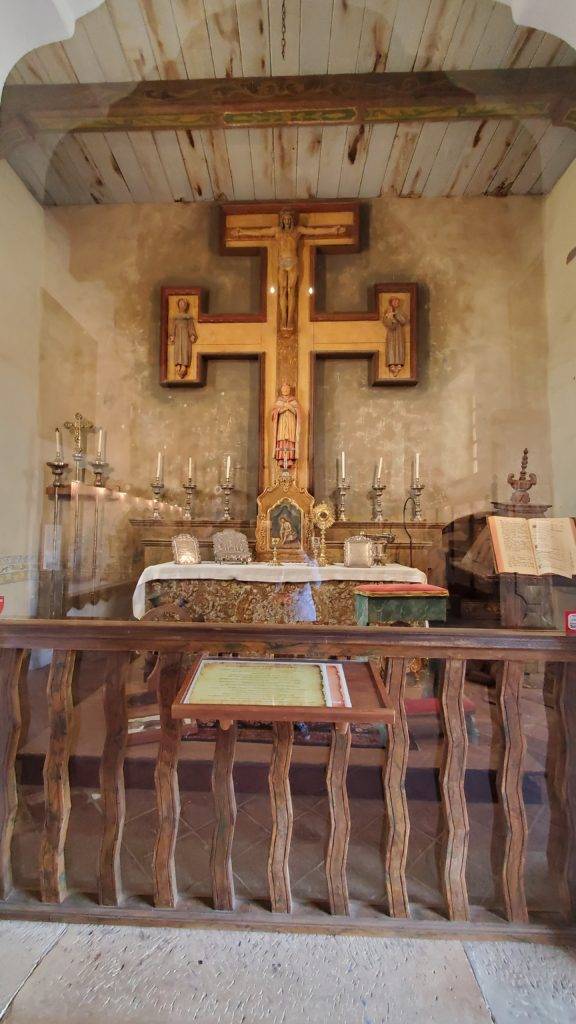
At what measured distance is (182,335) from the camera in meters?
2.74

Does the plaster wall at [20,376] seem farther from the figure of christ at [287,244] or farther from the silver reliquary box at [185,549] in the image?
the figure of christ at [287,244]

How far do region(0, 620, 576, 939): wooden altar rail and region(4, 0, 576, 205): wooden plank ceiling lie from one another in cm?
230

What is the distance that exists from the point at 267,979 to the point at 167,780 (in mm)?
605

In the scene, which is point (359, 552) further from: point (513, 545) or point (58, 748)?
point (58, 748)

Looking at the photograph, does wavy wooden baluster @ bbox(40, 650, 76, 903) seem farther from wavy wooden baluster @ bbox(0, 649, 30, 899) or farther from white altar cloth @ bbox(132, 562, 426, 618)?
white altar cloth @ bbox(132, 562, 426, 618)

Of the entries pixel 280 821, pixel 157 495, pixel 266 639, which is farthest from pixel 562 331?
pixel 280 821

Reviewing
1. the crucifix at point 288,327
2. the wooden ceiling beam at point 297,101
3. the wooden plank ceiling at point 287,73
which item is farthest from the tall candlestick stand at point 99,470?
the wooden ceiling beam at point 297,101

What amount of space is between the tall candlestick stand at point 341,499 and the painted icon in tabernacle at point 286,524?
0.32 m

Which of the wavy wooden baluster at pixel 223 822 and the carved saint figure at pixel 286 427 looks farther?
the carved saint figure at pixel 286 427

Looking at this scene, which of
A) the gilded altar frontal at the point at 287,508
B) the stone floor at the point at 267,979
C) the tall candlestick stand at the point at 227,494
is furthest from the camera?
the tall candlestick stand at the point at 227,494

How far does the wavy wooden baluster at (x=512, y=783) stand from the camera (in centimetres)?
142

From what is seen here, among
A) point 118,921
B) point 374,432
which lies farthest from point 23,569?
point 374,432

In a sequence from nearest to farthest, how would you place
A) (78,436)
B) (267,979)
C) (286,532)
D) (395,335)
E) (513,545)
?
(267,979) < (513,545) < (78,436) < (395,335) < (286,532)

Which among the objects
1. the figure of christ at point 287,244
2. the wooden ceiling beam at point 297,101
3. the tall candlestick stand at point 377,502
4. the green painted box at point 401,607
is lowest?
the green painted box at point 401,607
